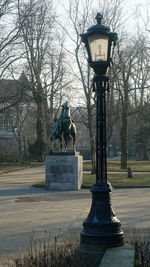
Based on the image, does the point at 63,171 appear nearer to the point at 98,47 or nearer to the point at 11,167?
the point at 98,47

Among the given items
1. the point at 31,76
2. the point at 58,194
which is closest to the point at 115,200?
the point at 58,194

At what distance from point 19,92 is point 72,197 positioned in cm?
1965

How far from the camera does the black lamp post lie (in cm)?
693

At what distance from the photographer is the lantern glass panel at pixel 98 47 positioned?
7293 millimetres

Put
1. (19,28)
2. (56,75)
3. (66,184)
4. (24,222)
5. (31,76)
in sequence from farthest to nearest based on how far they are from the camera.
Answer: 1. (56,75)
2. (31,76)
3. (19,28)
4. (66,184)
5. (24,222)

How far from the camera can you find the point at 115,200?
1725 centimetres

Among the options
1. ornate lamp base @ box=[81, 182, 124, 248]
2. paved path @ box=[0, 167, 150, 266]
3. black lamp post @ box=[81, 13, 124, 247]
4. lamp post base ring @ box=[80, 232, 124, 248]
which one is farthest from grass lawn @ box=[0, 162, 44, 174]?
lamp post base ring @ box=[80, 232, 124, 248]

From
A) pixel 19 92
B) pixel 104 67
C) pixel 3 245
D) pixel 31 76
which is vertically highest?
pixel 31 76

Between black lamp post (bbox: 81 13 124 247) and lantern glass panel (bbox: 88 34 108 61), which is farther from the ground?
lantern glass panel (bbox: 88 34 108 61)

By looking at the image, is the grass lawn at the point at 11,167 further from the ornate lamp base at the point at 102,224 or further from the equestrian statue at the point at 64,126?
the ornate lamp base at the point at 102,224

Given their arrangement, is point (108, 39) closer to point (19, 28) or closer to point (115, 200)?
point (115, 200)

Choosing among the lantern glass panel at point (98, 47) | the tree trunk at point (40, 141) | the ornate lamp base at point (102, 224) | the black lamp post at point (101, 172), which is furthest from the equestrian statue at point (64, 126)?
the tree trunk at point (40, 141)

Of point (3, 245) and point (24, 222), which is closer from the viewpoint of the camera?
point (3, 245)

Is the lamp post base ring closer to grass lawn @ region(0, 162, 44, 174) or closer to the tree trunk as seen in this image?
grass lawn @ region(0, 162, 44, 174)
